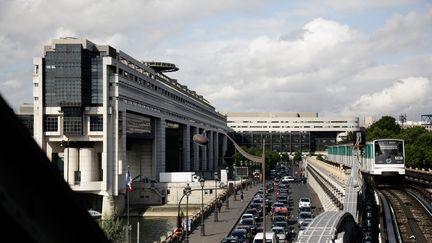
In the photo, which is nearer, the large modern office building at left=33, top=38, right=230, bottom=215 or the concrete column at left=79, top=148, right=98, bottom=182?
the large modern office building at left=33, top=38, right=230, bottom=215

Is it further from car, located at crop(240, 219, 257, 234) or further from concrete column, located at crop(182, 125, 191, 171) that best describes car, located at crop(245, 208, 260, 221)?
concrete column, located at crop(182, 125, 191, 171)

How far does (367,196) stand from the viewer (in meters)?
57.1

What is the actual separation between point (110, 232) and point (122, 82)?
119ft

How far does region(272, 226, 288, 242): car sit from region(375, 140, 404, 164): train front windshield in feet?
39.0

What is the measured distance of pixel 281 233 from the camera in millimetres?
44562

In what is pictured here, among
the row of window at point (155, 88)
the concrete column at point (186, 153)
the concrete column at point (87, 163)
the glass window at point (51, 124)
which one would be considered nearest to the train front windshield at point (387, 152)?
the row of window at point (155, 88)

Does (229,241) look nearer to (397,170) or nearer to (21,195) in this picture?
(397,170)

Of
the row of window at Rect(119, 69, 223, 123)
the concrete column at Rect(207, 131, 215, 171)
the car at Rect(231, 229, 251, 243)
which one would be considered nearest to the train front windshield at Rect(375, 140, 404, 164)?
the car at Rect(231, 229, 251, 243)

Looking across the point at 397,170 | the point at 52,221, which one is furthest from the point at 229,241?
the point at 52,221

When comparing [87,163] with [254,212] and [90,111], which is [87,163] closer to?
[90,111]

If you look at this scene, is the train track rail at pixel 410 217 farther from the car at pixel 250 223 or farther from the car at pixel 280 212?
the car at pixel 250 223

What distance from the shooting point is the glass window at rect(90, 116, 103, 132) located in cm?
7644

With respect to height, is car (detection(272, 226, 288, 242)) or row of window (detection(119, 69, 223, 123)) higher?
row of window (detection(119, 69, 223, 123))

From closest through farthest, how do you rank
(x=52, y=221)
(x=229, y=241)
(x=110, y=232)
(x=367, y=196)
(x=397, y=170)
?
(x=52, y=221)
(x=229, y=241)
(x=110, y=232)
(x=397, y=170)
(x=367, y=196)
